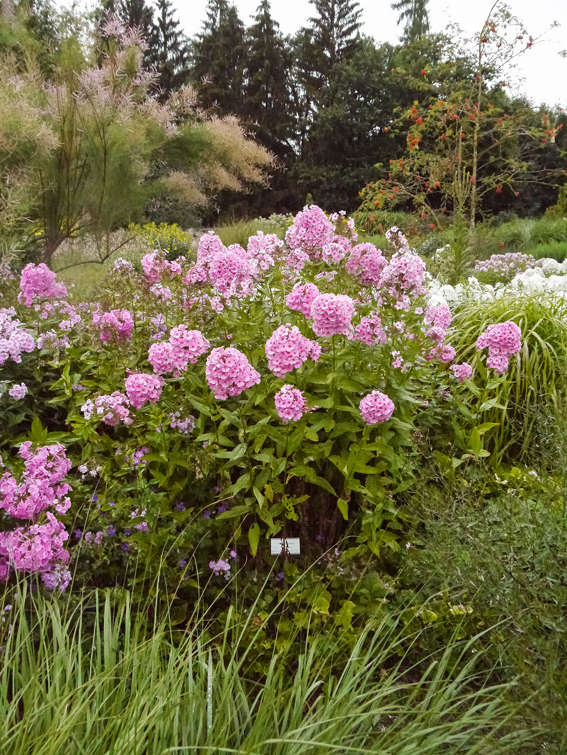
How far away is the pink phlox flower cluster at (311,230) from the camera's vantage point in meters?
2.38

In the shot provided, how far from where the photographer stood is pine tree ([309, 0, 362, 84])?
837 inches

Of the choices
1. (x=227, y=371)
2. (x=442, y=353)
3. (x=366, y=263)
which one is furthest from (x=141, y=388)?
(x=442, y=353)

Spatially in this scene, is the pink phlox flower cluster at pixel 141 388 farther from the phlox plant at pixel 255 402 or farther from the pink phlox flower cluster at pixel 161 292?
the pink phlox flower cluster at pixel 161 292

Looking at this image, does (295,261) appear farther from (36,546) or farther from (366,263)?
(36,546)

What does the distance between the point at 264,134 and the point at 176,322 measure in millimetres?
18870

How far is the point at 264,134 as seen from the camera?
19.8 metres

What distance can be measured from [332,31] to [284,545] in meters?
23.5

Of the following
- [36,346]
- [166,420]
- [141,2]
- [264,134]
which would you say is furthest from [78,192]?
[141,2]

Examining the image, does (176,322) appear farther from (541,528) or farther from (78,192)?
(78,192)

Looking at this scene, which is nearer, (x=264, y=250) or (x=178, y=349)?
(x=178, y=349)

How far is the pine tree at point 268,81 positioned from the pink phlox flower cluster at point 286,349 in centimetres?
1936

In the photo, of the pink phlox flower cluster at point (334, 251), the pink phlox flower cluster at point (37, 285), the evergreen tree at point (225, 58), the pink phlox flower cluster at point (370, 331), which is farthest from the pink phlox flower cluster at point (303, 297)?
the evergreen tree at point (225, 58)

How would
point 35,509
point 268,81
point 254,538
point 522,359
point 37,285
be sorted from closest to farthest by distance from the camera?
1. point 35,509
2. point 254,538
3. point 37,285
4. point 522,359
5. point 268,81

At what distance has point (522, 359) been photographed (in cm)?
341
